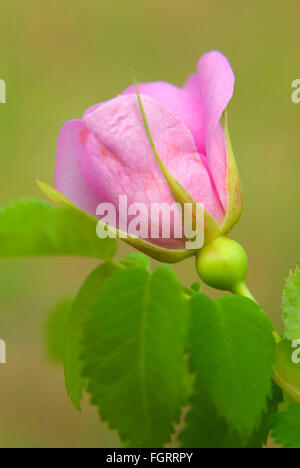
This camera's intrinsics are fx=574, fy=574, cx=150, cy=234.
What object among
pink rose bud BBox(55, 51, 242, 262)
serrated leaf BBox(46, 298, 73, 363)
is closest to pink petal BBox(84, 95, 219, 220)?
pink rose bud BBox(55, 51, 242, 262)

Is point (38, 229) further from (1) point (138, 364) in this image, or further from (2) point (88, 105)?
(2) point (88, 105)

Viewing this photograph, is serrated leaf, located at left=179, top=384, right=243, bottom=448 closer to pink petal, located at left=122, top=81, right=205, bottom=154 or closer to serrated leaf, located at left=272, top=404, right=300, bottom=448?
serrated leaf, located at left=272, top=404, right=300, bottom=448

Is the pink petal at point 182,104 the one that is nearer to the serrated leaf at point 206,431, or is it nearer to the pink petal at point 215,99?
the pink petal at point 215,99

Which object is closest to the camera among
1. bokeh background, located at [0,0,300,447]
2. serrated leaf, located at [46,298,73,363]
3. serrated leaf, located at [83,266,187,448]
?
serrated leaf, located at [83,266,187,448]

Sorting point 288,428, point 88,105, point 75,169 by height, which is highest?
point 88,105

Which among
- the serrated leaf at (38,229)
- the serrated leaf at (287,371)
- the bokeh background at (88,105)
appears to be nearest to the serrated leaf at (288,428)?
the serrated leaf at (287,371)

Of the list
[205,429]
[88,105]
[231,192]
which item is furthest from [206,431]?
[88,105]
